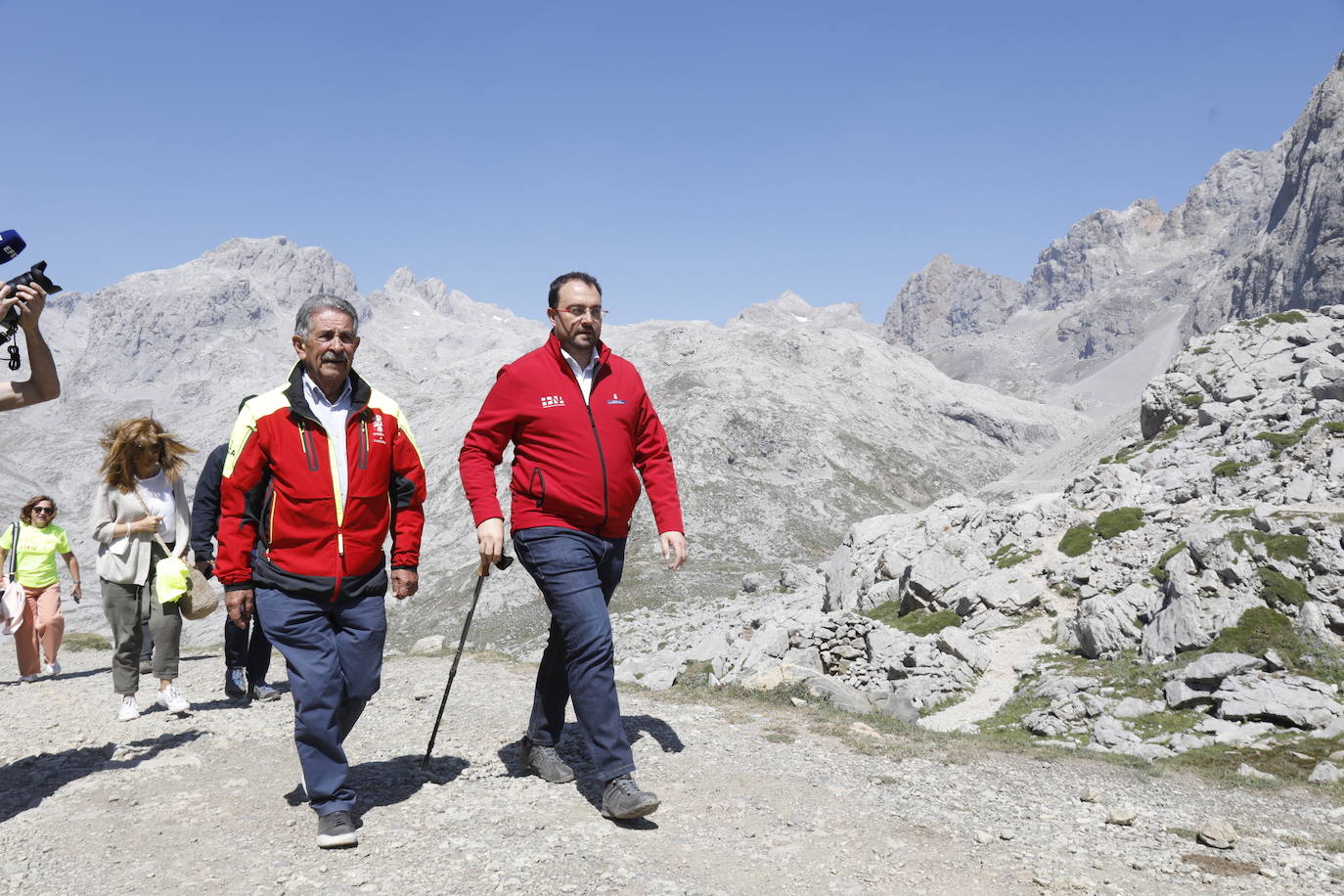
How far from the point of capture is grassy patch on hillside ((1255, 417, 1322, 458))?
26.0 m

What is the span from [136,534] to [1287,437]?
30264 mm

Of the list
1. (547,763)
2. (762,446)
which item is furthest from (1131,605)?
(762,446)

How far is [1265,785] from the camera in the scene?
8.05 m

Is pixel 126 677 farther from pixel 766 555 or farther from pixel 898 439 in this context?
pixel 898 439

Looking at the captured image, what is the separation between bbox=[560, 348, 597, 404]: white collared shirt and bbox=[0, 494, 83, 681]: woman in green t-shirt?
1148 cm

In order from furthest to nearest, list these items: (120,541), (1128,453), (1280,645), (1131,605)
Result: (1128,453) → (1131,605) → (1280,645) → (120,541)

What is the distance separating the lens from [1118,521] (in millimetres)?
23422

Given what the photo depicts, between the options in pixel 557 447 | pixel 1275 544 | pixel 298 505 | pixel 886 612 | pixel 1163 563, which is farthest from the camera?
pixel 886 612

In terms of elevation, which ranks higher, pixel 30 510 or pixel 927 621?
pixel 30 510

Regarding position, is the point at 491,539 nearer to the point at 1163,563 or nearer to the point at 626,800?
the point at 626,800

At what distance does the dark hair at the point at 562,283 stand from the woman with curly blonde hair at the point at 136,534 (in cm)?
537

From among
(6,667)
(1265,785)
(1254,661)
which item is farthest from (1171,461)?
(6,667)

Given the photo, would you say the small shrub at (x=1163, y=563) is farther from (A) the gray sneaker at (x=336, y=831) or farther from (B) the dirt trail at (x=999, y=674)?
(A) the gray sneaker at (x=336, y=831)

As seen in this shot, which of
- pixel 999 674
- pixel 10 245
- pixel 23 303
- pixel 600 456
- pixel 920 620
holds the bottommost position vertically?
pixel 999 674
